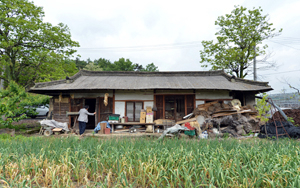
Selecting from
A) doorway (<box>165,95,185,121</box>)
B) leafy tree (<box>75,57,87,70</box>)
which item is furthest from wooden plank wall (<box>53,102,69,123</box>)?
leafy tree (<box>75,57,87,70</box>)

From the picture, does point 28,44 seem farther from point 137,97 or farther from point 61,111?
point 137,97

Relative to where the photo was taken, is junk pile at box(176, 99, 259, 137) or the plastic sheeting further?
junk pile at box(176, 99, 259, 137)

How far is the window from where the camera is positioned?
10195mm

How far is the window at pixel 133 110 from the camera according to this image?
10.2 metres

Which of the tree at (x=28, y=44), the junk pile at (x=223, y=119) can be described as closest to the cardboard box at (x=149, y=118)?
the junk pile at (x=223, y=119)

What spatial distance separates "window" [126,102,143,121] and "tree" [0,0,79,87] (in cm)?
→ 864

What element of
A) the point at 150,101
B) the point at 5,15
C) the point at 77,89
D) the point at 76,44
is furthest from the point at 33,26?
the point at 150,101

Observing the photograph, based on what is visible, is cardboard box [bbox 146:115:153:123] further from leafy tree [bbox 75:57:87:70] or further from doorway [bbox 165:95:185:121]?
leafy tree [bbox 75:57:87:70]

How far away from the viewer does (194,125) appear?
866cm

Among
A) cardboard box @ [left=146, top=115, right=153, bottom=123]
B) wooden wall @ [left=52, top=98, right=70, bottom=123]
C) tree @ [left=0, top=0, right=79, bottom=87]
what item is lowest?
cardboard box @ [left=146, top=115, right=153, bottom=123]

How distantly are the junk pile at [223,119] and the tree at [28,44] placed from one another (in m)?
12.9

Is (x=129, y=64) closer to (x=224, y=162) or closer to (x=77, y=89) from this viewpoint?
(x=77, y=89)

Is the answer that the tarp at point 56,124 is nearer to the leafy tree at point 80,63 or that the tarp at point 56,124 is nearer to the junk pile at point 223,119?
the junk pile at point 223,119

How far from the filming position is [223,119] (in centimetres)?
908
